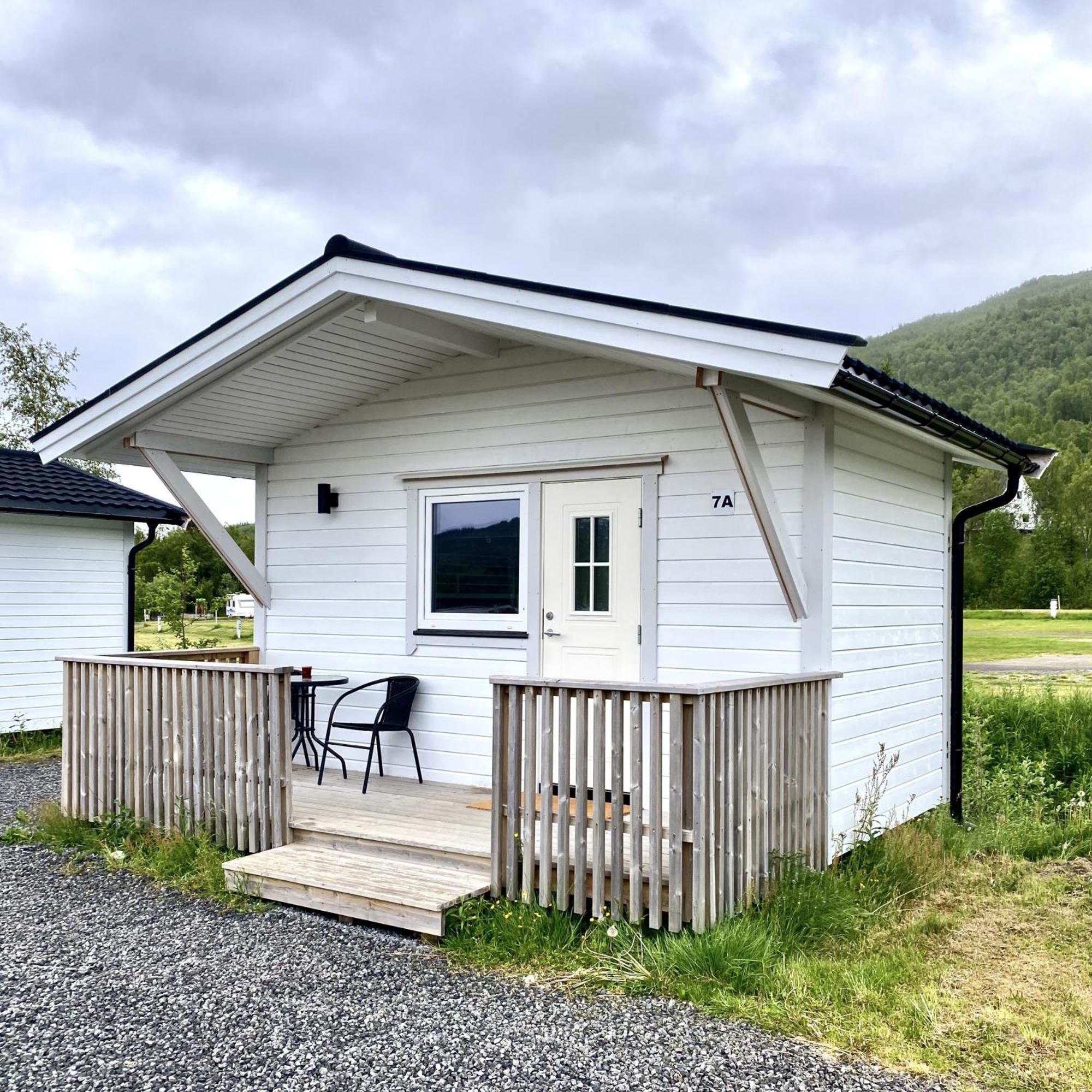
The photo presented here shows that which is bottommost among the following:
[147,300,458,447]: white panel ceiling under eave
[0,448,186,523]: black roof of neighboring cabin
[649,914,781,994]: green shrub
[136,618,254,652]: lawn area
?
[136,618,254,652]: lawn area

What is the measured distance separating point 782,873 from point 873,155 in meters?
51.4

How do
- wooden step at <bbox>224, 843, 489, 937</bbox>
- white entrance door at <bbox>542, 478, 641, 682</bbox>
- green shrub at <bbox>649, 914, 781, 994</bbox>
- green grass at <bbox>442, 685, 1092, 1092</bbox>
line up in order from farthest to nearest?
white entrance door at <bbox>542, 478, 641, 682</bbox>, wooden step at <bbox>224, 843, 489, 937</bbox>, green shrub at <bbox>649, 914, 781, 994</bbox>, green grass at <bbox>442, 685, 1092, 1092</bbox>

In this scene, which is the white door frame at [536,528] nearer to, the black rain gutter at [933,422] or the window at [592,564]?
the window at [592,564]

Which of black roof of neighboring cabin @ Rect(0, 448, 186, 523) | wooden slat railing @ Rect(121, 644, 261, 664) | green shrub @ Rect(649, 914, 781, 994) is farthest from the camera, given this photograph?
black roof of neighboring cabin @ Rect(0, 448, 186, 523)

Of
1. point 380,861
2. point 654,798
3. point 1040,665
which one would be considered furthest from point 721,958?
point 1040,665

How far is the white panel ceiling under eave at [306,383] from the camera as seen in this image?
19.5 ft

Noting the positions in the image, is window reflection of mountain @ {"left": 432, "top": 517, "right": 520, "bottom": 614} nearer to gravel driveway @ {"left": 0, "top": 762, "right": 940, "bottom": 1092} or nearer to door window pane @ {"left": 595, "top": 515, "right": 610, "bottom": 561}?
door window pane @ {"left": 595, "top": 515, "right": 610, "bottom": 561}

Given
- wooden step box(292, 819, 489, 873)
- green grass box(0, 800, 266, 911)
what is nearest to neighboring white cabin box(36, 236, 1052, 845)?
wooden step box(292, 819, 489, 873)

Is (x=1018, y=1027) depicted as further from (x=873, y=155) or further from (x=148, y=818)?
(x=873, y=155)

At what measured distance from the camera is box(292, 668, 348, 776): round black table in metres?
6.72

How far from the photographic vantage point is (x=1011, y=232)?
9531cm

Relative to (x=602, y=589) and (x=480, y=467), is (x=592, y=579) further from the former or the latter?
(x=480, y=467)

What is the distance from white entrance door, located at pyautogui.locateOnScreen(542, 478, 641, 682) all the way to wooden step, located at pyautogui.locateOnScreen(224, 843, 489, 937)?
155 cm

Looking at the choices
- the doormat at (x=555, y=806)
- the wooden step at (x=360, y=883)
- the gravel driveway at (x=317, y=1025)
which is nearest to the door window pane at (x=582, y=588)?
the doormat at (x=555, y=806)
